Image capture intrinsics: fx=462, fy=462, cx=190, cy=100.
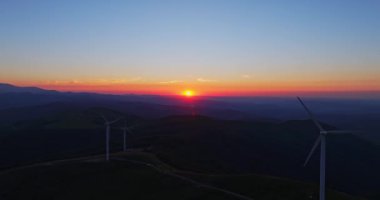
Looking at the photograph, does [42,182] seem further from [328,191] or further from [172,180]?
[328,191]

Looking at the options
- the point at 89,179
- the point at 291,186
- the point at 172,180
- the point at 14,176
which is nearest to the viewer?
the point at 291,186

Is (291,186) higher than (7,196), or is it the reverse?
(291,186)

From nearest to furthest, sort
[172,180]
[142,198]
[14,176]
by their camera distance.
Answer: [142,198] < [172,180] < [14,176]

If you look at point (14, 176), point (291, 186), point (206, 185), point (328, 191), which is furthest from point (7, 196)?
point (328, 191)

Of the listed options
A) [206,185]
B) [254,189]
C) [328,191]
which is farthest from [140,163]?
[328,191]

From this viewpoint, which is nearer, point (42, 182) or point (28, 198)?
point (28, 198)

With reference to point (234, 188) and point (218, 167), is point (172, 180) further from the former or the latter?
point (218, 167)
